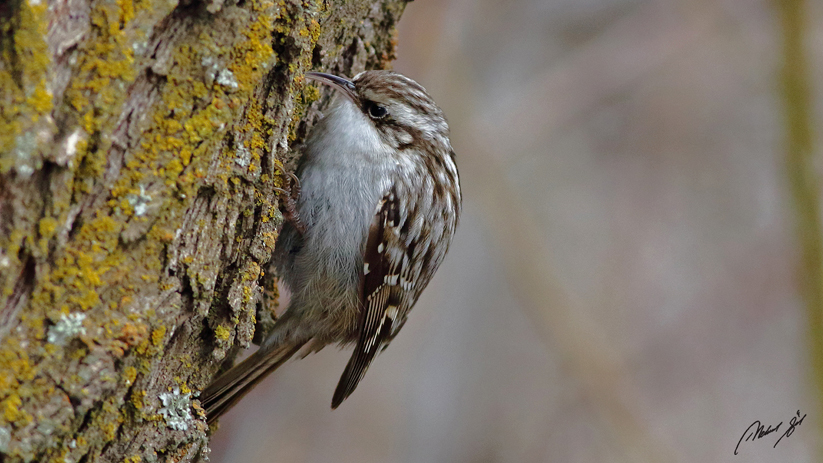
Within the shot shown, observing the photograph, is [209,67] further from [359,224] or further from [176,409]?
[359,224]

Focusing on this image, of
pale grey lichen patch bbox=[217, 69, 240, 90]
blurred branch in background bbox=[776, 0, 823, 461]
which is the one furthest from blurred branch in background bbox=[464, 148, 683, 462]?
pale grey lichen patch bbox=[217, 69, 240, 90]

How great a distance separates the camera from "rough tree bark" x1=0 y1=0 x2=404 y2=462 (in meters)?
1.29

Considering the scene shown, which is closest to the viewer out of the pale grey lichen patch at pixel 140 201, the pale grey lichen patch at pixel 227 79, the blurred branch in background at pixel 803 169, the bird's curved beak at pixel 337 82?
the pale grey lichen patch at pixel 140 201

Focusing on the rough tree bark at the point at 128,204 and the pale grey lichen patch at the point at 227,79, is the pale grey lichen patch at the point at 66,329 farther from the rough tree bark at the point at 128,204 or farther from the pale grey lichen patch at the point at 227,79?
the pale grey lichen patch at the point at 227,79

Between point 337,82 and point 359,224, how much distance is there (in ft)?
1.53

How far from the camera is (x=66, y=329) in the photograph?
1.36m

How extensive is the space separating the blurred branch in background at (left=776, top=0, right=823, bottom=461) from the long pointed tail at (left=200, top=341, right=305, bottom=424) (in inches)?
73.7

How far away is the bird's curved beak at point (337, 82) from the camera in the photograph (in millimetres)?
2156

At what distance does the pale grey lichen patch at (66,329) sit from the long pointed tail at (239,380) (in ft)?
2.45

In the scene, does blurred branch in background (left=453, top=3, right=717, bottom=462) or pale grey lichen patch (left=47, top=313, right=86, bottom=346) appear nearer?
pale grey lichen patch (left=47, top=313, right=86, bottom=346)

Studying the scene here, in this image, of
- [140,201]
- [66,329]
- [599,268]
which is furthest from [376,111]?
[599,268]

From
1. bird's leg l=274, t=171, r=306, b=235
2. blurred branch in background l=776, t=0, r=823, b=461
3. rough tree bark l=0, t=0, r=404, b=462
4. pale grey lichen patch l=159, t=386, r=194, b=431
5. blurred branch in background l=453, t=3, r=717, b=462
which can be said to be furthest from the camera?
blurred branch in background l=453, t=3, r=717, b=462

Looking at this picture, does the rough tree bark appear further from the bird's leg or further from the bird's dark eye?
the bird's dark eye

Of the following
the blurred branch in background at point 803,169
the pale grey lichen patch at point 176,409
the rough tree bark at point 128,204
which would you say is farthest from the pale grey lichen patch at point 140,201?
the blurred branch in background at point 803,169
